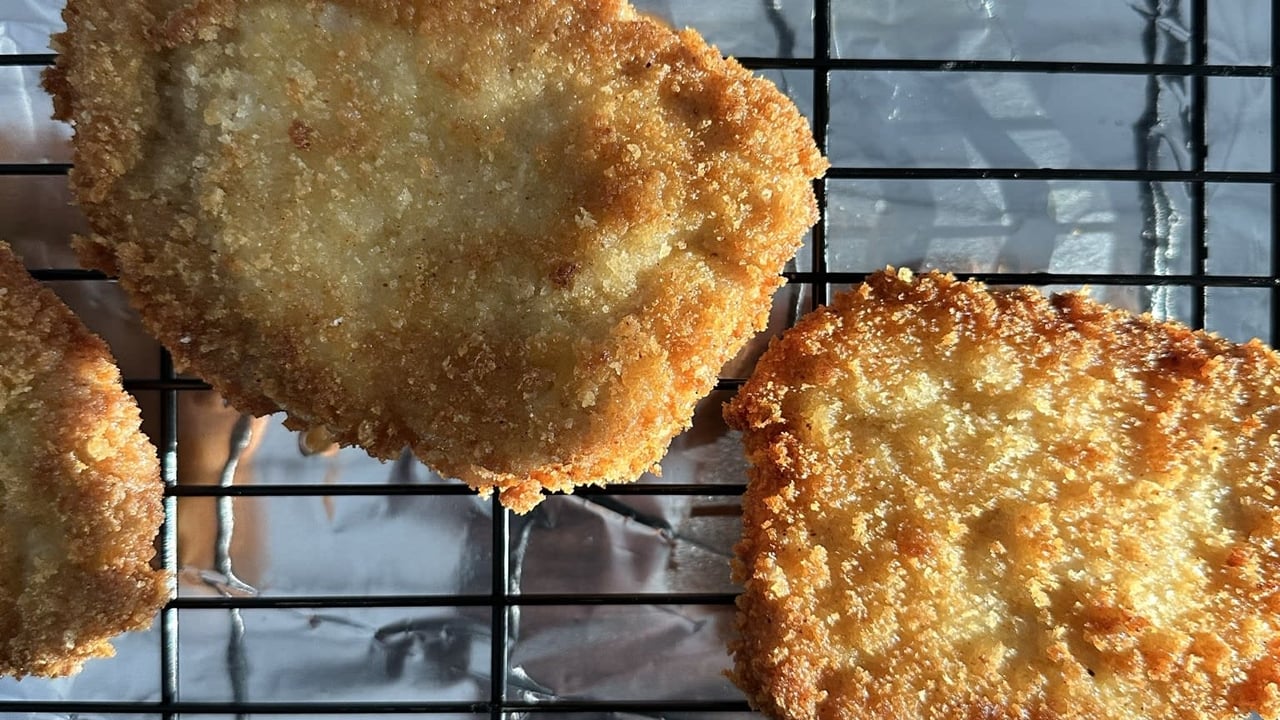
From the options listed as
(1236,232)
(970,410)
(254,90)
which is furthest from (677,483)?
(1236,232)

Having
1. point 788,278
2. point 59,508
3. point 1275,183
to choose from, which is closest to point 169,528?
point 59,508

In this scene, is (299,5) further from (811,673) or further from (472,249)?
(811,673)

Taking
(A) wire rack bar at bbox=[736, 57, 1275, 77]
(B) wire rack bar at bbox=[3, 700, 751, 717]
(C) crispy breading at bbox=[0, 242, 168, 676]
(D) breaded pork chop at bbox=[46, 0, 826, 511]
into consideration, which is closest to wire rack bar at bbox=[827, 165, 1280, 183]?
(A) wire rack bar at bbox=[736, 57, 1275, 77]

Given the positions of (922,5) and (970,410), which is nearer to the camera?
(970,410)

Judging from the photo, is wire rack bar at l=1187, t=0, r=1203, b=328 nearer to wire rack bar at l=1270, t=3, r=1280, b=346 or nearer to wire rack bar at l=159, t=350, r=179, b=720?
wire rack bar at l=1270, t=3, r=1280, b=346

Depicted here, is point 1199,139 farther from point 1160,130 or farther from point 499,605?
point 499,605

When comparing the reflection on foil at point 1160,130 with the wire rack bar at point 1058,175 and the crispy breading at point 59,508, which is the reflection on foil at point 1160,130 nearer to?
the wire rack bar at point 1058,175
